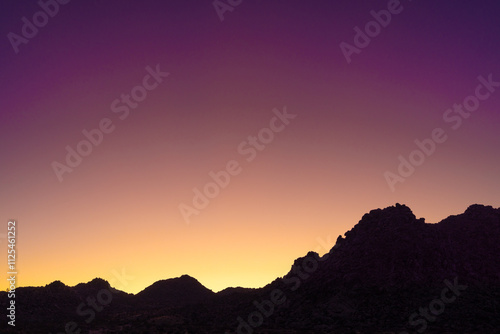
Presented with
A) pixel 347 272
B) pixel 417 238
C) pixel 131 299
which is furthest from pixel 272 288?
pixel 131 299

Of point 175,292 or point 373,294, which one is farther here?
point 175,292

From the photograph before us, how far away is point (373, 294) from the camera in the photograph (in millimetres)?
41844

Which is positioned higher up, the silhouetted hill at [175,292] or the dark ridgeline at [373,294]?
the silhouetted hill at [175,292]

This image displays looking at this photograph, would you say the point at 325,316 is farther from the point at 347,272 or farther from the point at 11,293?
the point at 11,293

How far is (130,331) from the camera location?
3638 centimetres

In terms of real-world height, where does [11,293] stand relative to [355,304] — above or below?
above

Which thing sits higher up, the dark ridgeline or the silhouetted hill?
the silhouetted hill

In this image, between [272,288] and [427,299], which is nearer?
[427,299]

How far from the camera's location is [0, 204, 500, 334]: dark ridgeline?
36.7 m

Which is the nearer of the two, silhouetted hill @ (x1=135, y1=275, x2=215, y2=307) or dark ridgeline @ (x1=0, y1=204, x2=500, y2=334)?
dark ridgeline @ (x1=0, y1=204, x2=500, y2=334)

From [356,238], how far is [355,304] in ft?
48.5

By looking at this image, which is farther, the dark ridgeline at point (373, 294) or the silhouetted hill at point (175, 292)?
the silhouetted hill at point (175, 292)

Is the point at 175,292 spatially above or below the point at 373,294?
above

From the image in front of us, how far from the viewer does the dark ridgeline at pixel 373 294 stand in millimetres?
36688
